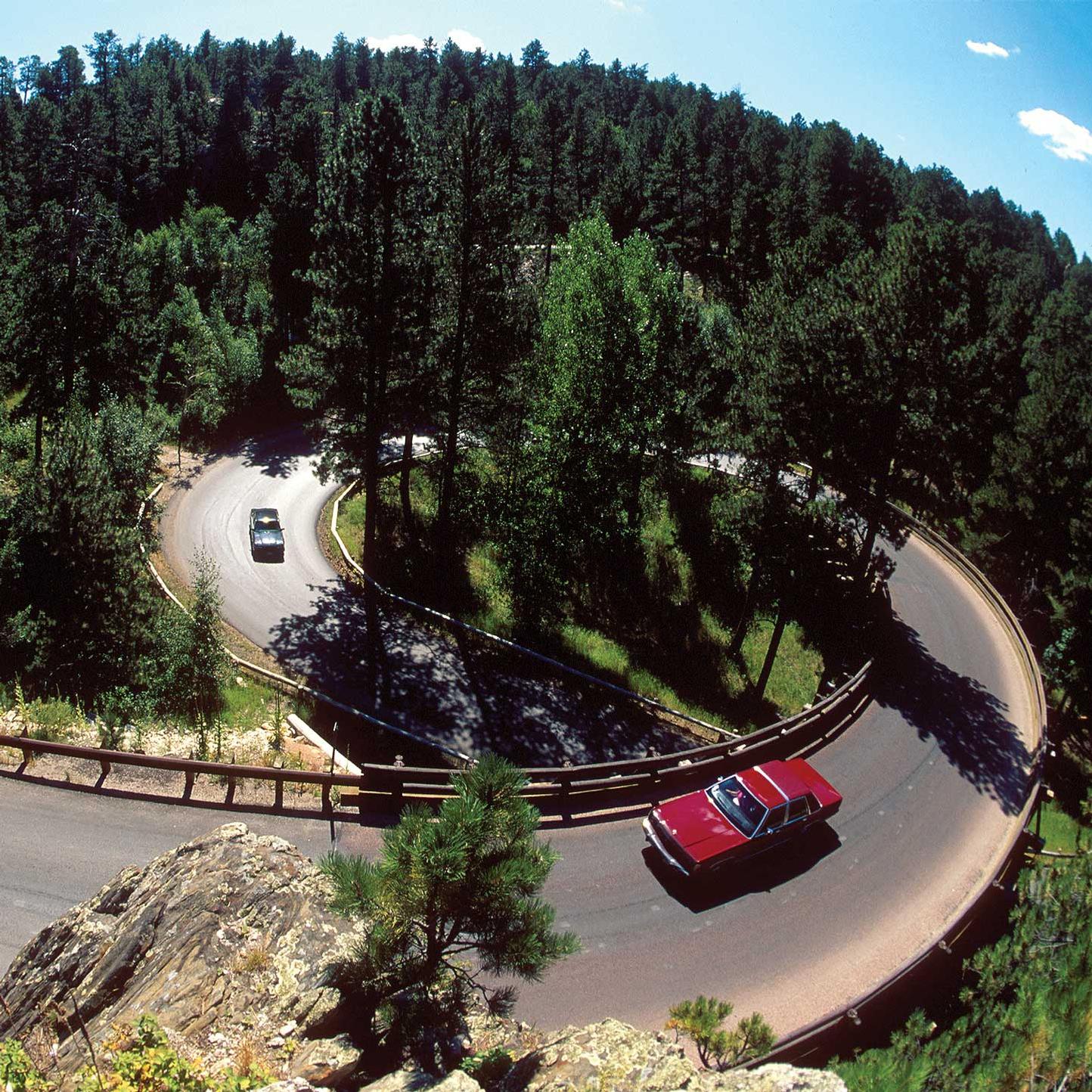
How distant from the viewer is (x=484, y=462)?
4278cm

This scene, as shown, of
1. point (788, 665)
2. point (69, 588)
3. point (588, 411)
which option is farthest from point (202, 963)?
point (788, 665)

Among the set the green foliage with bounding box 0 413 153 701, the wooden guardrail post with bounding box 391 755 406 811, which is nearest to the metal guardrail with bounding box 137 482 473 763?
the green foliage with bounding box 0 413 153 701

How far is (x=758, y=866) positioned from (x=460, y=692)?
12.8m

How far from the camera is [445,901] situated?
8820 mm

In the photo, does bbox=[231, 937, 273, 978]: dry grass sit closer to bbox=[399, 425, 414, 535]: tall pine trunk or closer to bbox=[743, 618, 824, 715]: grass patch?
bbox=[743, 618, 824, 715]: grass patch

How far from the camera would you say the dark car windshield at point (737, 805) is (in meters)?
16.7

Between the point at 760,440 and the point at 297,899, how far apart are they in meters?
20.4

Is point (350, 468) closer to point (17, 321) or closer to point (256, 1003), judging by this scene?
point (17, 321)

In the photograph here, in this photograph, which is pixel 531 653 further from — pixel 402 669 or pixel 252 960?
pixel 252 960

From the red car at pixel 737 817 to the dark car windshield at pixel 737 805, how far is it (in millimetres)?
15

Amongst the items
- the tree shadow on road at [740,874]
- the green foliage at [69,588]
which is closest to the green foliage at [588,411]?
the green foliage at [69,588]

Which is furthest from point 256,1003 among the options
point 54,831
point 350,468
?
point 350,468

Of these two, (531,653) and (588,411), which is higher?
(588,411)

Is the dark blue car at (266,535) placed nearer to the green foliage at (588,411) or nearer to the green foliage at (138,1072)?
the green foliage at (588,411)
